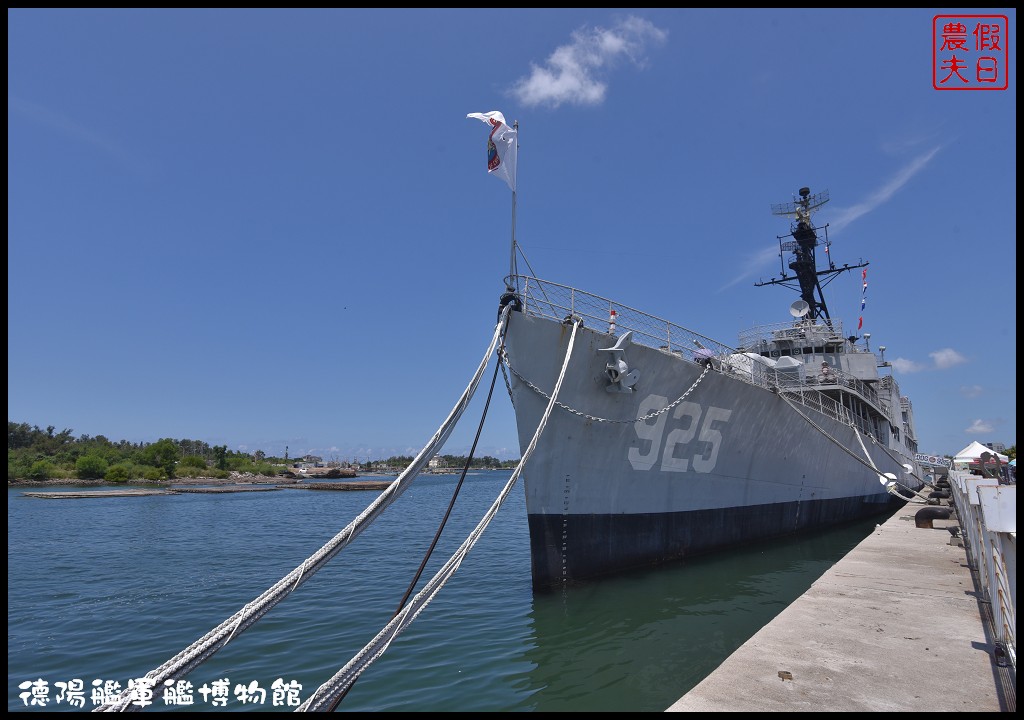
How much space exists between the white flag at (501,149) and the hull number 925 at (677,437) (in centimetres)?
456

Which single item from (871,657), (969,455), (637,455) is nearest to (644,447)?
(637,455)

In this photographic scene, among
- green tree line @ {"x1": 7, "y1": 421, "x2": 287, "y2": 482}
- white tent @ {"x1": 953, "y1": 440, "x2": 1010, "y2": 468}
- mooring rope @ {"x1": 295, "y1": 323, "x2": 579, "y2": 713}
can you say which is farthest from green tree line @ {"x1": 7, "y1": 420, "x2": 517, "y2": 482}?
mooring rope @ {"x1": 295, "y1": 323, "x2": 579, "y2": 713}

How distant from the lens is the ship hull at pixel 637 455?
28.2 feet

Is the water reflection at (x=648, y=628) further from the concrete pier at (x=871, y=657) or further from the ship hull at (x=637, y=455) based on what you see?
the concrete pier at (x=871, y=657)

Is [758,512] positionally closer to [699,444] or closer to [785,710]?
[699,444]

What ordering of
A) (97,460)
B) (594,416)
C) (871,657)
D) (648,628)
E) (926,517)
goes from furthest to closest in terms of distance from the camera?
(97,460) < (926,517) < (594,416) < (648,628) < (871,657)

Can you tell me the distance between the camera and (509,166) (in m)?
7.82

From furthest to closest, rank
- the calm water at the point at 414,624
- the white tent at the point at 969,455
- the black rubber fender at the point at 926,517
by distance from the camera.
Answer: the white tent at the point at 969,455
the black rubber fender at the point at 926,517
the calm water at the point at 414,624

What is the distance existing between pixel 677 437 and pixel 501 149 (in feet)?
19.9

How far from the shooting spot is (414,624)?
7699mm

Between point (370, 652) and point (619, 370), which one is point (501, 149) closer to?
point (619, 370)

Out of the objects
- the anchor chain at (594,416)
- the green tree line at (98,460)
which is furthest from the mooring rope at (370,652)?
the green tree line at (98,460)

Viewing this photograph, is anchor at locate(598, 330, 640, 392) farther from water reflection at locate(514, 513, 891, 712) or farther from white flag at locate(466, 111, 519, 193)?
water reflection at locate(514, 513, 891, 712)

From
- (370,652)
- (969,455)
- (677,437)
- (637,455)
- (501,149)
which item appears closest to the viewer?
(370,652)
